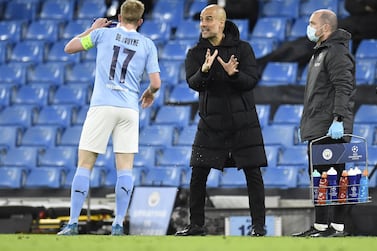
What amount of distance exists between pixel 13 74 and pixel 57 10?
1.72 metres

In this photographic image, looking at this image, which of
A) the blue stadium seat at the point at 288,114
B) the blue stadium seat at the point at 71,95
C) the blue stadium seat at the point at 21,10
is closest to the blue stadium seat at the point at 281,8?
the blue stadium seat at the point at 288,114

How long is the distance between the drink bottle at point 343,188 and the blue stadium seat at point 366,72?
19.9 feet

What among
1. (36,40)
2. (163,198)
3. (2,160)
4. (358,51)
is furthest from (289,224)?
(36,40)

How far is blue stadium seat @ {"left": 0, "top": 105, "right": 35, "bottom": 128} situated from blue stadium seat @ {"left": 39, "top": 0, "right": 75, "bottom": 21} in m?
2.37

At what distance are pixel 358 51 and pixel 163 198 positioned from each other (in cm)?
413

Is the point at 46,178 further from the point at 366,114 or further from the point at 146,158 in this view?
the point at 366,114

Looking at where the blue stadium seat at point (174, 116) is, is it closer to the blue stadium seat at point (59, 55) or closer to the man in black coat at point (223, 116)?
the blue stadium seat at point (59, 55)

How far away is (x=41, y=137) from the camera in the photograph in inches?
598

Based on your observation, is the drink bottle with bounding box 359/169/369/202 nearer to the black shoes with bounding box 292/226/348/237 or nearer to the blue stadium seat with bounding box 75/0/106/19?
the black shoes with bounding box 292/226/348/237

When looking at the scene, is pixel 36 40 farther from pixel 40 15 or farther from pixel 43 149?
pixel 43 149

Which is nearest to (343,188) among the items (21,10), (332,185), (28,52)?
(332,185)

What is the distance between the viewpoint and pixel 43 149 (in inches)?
588

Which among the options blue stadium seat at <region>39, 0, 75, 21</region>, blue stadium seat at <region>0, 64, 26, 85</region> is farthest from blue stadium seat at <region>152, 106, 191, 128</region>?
blue stadium seat at <region>39, 0, 75, 21</region>

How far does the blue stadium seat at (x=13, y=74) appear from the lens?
54.1 ft
